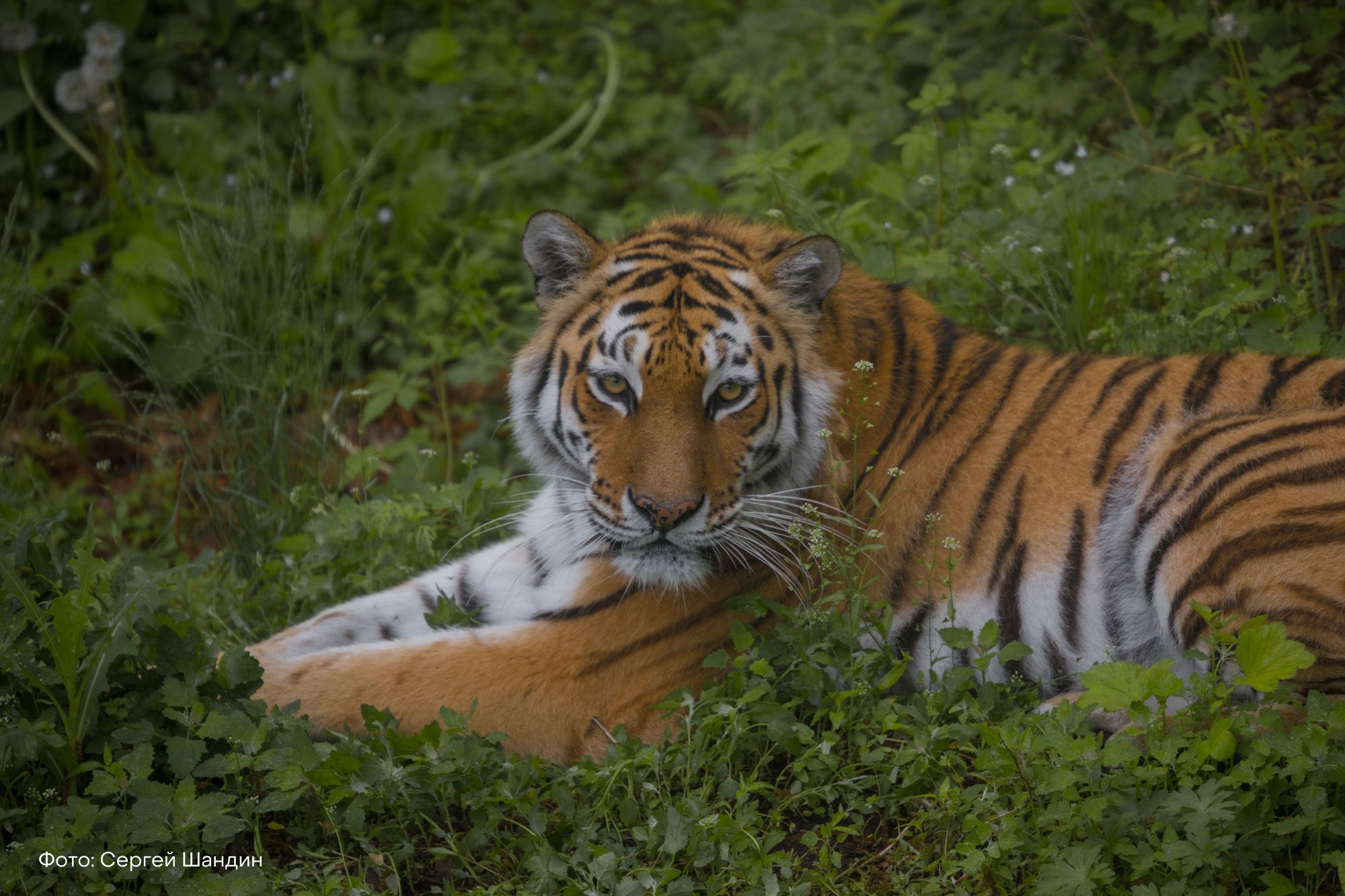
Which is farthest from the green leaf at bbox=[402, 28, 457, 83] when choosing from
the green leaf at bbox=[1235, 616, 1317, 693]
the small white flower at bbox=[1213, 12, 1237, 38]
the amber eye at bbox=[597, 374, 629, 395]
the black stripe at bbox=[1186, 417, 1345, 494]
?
the green leaf at bbox=[1235, 616, 1317, 693]

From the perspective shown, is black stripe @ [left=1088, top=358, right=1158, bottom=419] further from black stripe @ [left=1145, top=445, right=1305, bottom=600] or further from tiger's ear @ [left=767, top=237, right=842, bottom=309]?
tiger's ear @ [left=767, top=237, right=842, bottom=309]

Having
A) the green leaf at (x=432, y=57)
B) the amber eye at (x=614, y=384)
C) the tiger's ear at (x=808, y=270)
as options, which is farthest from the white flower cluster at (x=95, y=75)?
the tiger's ear at (x=808, y=270)

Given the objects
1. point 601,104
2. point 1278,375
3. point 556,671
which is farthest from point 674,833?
point 601,104

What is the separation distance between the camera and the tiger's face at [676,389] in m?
2.90

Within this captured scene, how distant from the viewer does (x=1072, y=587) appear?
9.70ft

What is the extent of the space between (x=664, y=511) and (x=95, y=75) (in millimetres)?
4528

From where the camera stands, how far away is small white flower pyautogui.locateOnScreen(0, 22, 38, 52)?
18.7 feet

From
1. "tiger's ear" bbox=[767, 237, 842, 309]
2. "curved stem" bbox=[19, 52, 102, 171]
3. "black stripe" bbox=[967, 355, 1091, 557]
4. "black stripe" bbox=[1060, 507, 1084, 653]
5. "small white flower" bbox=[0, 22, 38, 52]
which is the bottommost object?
"black stripe" bbox=[1060, 507, 1084, 653]

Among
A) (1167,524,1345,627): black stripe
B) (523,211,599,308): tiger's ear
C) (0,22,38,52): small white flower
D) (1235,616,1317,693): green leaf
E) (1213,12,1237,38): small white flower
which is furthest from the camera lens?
(0,22,38,52): small white flower

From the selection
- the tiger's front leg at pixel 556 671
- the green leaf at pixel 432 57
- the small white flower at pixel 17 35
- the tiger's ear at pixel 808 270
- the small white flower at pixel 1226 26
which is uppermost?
the green leaf at pixel 432 57

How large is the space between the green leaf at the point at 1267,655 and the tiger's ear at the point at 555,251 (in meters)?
1.80

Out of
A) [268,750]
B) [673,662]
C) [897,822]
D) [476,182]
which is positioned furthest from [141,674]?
[476,182]

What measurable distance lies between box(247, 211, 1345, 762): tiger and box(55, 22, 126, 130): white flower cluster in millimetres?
3743

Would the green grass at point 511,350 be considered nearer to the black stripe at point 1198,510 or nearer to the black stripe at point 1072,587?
the black stripe at point 1072,587
